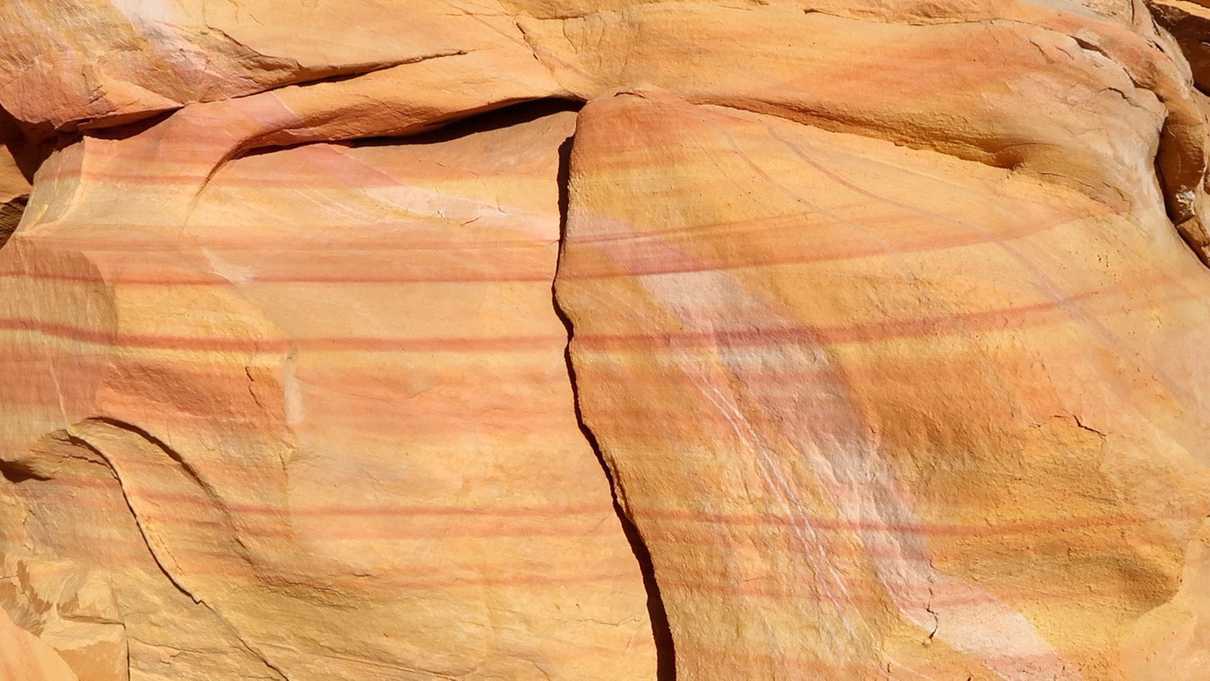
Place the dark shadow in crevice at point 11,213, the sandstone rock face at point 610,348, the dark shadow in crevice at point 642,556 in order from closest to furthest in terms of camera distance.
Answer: the sandstone rock face at point 610,348
the dark shadow in crevice at point 642,556
the dark shadow in crevice at point 11,213

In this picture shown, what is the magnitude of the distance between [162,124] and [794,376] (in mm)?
1777

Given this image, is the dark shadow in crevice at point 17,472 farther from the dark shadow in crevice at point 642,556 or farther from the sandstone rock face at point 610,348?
the dark shadow in crevice at point 642,556

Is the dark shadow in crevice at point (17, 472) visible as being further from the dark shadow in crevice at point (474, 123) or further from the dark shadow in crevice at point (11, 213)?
the dark shadow in crevice at point (474, 123)

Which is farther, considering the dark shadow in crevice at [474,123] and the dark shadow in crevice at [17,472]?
the dark shadow in crevice at [474,123]

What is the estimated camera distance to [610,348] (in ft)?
6.94

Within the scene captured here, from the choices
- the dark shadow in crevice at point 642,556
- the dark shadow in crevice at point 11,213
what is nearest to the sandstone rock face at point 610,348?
the dark shadow in crevice at point 642,556

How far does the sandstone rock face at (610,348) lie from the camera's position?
1.89 m

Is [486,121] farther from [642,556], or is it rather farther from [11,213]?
[11,213]

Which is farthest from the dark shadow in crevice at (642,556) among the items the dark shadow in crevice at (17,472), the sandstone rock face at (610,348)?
the dark shadow in crevice at (17,472)

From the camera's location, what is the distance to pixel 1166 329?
2033 millimetres

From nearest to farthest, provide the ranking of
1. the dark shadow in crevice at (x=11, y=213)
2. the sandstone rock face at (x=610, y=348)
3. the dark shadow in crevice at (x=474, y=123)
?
the sandstone rock face at (x=610, y=348) < the dark shadow in crevice at (x=474, y=123) < the dark shadow in crevice at (x=11, y=213)

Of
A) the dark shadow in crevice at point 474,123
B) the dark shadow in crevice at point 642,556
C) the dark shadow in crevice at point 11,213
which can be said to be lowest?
the dark shadow in crevice at point 642,556

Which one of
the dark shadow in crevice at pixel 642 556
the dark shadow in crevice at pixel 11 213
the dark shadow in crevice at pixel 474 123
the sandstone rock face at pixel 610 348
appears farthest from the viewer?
the dark shadow in crevice at pixel 11 213

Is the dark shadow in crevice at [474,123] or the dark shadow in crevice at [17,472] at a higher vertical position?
the dark shadow in crevice at [474,123]
